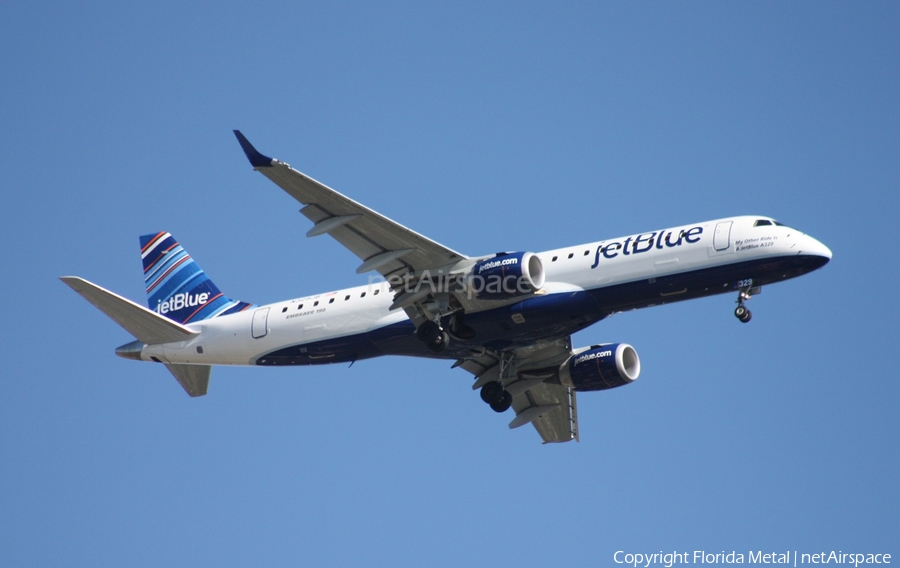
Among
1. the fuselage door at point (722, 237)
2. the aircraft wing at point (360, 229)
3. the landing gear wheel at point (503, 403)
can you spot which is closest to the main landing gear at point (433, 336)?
the aircraft wing at point (360, 229)

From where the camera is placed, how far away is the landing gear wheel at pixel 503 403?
4078 centimetres

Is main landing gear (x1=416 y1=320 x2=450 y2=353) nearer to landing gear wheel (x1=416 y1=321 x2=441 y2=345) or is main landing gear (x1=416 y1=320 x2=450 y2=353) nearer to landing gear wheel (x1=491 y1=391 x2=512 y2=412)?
landing gear wheel (x1=416 y1=321 x2=441 y2=345)

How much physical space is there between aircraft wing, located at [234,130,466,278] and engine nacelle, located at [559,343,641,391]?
7.65 meters

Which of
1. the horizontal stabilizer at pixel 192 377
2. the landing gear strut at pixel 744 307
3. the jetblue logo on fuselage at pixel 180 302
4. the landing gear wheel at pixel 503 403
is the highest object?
the jetblue logo on fuselage at pixel 180 302

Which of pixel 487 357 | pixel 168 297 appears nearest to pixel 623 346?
pixel 487 357

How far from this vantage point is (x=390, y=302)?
38406 millimetres

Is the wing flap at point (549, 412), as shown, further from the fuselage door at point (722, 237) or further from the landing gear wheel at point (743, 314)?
the fuselage door at point (722, 237)

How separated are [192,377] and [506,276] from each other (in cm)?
1395

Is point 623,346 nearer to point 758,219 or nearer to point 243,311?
Result: point 758,219

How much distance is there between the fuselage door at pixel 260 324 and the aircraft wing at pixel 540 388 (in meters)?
6.97

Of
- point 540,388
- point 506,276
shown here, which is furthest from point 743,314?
point 540,388

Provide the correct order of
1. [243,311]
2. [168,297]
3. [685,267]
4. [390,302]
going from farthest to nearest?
[168,297], [243,311], [390,302], [685,267]

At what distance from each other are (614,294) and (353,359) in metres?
9.51

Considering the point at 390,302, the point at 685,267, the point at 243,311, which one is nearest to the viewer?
the point at 685,267
